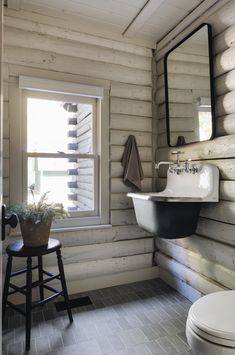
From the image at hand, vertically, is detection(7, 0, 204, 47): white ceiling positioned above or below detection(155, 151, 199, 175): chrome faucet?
above

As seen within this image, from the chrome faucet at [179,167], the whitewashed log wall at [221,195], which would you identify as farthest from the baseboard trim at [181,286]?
the chrome faucet at [179,167]

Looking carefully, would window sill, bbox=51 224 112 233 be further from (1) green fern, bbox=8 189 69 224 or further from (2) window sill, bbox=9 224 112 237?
(1) green fern, bbox=8 189 69 224

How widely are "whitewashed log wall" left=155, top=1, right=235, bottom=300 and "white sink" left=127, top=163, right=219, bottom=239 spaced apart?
0.09 meters

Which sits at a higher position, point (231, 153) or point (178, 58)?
point (178, 58)

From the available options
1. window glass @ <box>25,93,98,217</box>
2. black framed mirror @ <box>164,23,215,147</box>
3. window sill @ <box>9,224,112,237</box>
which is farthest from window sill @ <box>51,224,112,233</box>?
black framed mirror @ <box>164,23,215,147</box>

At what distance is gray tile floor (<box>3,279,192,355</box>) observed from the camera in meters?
1.57

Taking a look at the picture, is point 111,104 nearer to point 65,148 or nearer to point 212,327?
point 65,148

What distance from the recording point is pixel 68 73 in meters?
2.27

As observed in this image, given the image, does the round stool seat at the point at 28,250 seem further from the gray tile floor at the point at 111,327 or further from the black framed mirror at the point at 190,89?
the black framed mirror at the point at 190,89

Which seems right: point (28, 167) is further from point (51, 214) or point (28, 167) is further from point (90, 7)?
point (90, 7)

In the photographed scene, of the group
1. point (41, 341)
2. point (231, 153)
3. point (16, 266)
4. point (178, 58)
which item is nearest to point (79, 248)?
point (16, 266)

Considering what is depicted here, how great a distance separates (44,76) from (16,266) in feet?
5.48

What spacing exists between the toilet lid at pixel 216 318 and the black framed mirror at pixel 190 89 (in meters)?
1.16

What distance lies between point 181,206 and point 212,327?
0.89 m
